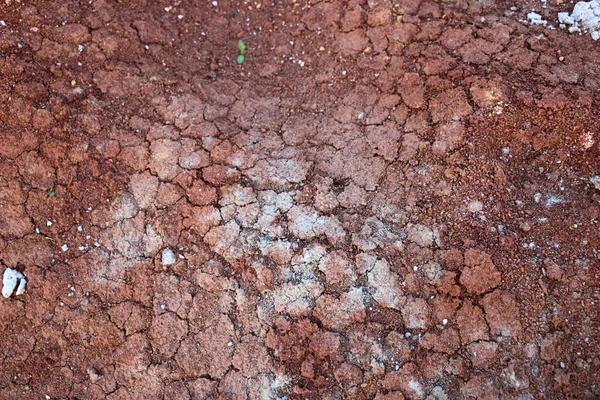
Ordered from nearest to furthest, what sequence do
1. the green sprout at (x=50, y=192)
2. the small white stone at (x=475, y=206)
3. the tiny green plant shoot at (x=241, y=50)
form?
the small white stone at (x=475, y=206), the green sprout at (x=50, y=192), the tiny green plant shoot at (x=241, y=50)

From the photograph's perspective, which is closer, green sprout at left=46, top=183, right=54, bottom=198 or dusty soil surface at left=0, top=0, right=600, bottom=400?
dusty soil surface at left=0, top=0, right=600, bottom=400

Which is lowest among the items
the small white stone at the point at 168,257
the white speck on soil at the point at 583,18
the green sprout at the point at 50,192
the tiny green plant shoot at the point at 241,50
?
the small white stone at the point at 168,257

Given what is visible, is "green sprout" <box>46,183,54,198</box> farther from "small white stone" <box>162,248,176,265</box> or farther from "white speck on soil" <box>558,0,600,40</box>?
"white speck on soil" <box>558,0,600,40</box>

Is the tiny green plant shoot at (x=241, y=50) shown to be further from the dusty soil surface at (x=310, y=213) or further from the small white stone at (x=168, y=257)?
the small white stone at (x=168, y=257)

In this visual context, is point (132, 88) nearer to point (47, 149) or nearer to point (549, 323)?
point (47, 149)

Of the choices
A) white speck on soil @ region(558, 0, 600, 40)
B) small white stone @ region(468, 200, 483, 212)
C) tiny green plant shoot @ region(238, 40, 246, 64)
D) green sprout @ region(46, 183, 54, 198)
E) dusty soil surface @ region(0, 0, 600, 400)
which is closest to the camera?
dusty soil surface @ region(0, 0, 600, 400)

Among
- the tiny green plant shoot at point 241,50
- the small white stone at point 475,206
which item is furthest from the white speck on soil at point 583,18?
the tiny green plant shoot at point 241,50

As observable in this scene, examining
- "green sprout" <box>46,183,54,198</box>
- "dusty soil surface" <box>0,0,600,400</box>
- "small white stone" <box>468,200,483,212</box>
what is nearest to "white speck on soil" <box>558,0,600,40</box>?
"dusty soil surface" <box>0,0,600,400</box>
